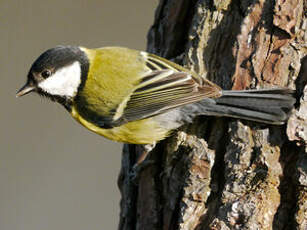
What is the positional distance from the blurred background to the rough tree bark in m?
1.71

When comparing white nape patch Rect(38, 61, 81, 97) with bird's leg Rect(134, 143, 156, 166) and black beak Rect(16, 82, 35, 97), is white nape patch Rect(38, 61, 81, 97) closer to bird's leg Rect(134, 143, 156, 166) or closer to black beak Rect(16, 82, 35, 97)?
black beak Rect(16, 82, 35, 97)

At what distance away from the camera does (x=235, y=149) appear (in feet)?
6.47

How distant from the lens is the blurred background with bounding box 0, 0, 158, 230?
3998 millimetres

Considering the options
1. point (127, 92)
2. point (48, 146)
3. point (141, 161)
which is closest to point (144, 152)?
point (141, 161)

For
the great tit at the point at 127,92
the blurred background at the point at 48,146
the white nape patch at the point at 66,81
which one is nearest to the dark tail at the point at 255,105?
the great tit at the point at 127,92

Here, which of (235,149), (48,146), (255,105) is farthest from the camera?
(48,146)

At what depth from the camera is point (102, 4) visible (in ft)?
13.1

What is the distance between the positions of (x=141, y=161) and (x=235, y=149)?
1.86ft

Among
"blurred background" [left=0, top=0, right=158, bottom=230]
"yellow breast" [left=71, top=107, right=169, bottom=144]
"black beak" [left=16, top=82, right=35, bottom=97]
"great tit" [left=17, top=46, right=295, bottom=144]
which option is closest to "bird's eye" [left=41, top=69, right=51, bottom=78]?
"great tit" [left=17, top=46, right=295, bottom=144]

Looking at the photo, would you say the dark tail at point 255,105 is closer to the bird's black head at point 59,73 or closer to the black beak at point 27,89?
the bird's black head at point 59,73

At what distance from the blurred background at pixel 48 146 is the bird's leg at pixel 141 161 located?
1621 mm

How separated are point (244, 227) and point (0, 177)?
2.83 m

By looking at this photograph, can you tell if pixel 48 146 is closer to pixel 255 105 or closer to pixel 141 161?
pixel 141 161

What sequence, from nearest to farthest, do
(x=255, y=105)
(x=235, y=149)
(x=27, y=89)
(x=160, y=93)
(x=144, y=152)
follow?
(x=235, y=149) < (x=255, y=105) < (x=160, y=93) < (x=144, y=152) < (x=27, y=89)
